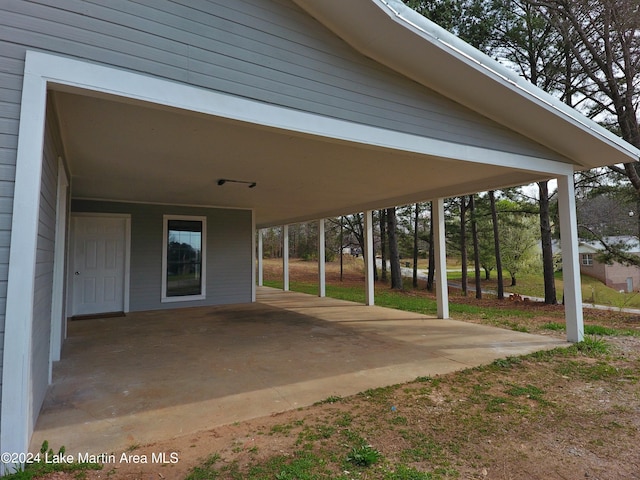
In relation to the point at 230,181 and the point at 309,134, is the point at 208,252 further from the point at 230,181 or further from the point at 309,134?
the point at 309,134

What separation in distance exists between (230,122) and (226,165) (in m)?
2.21

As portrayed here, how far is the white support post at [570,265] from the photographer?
4.98m

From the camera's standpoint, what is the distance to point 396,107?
144 inches

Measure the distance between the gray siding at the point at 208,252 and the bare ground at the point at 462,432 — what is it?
6134mm

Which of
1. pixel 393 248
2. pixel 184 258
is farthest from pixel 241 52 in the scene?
pixel 393 248

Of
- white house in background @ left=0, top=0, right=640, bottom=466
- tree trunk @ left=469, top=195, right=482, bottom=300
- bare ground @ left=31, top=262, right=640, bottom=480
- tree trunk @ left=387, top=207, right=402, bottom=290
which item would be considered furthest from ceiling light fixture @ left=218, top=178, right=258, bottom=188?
tree trunk @ left=469, top=195, right=482, bottom=300

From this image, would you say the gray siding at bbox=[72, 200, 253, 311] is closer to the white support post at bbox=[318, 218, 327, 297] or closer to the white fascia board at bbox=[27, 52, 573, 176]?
the white support post at bbox=[318, 218, 327, 297]

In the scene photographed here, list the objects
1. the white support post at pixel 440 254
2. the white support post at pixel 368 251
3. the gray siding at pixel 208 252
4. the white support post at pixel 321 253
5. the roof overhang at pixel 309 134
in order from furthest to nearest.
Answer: the white support post at pixel 321 253 → the white support post at pixel 368 251 → the gray siding at pixel 208 252 → the white support post at pixel 440 254 → the roof overhang at pixel 309 134

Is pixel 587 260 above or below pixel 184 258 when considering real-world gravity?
below

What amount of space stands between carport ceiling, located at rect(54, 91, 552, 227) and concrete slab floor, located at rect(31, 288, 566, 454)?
234cm

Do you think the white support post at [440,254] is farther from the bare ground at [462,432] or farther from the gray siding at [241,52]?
the bare ground at [462,432]

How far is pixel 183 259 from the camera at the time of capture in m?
8.31

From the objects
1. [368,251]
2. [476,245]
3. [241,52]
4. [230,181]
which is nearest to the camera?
[241,52]

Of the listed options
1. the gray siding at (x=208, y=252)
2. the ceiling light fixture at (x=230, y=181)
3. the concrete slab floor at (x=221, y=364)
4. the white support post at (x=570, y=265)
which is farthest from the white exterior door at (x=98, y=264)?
the white support post at (x=570, y=265)
